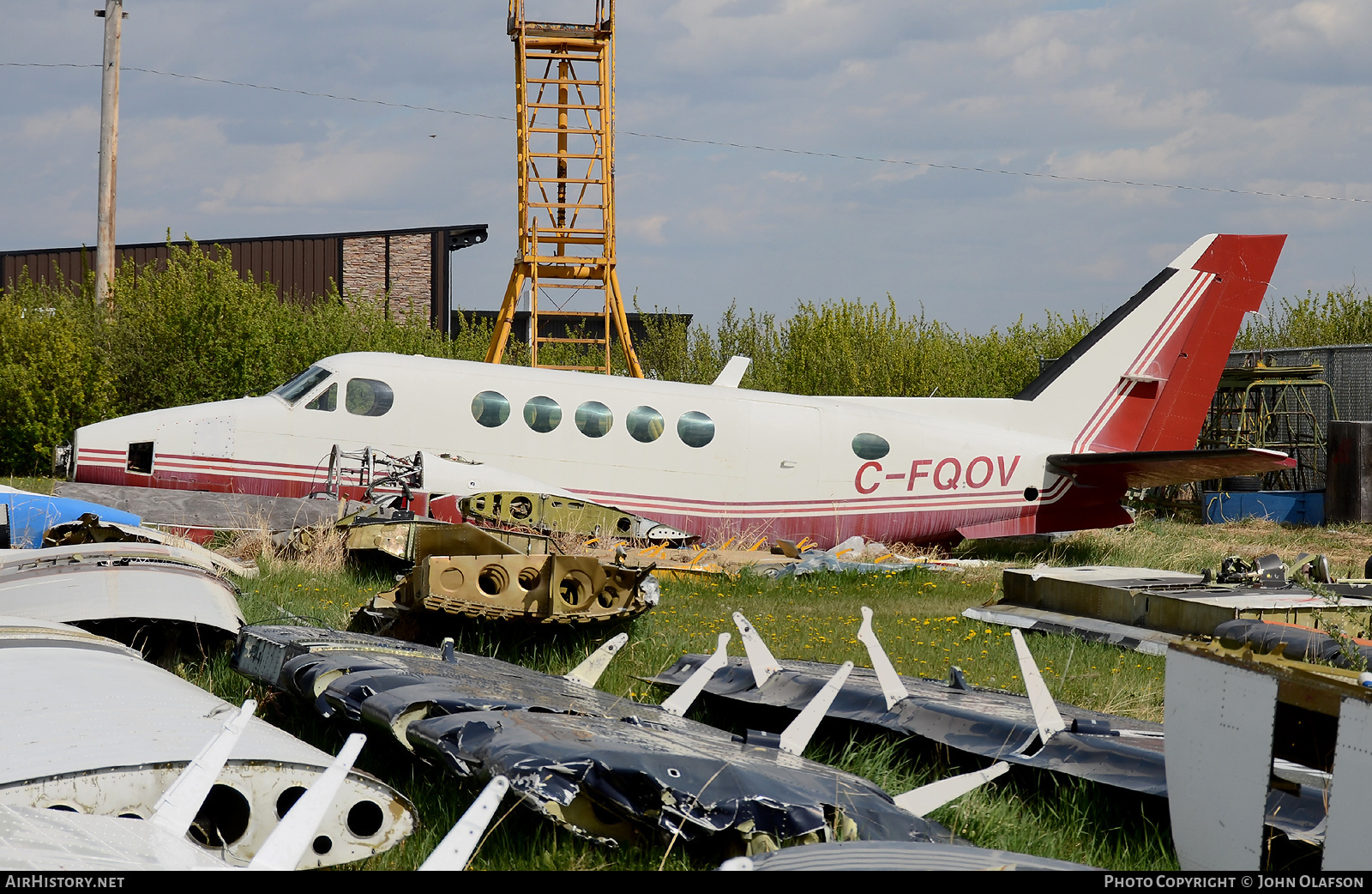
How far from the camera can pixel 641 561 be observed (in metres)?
11.4

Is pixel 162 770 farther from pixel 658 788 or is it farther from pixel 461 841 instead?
pixel 658 788

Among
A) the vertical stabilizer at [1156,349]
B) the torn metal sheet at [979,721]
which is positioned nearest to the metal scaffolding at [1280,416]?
the vertical stabilizer at [1156,349]

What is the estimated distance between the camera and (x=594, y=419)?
46.8 ft

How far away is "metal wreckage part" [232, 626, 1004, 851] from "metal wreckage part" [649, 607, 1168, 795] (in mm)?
499

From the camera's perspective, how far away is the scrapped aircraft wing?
13.3 m

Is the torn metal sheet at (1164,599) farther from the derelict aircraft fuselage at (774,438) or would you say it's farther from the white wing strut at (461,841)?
the white wing strut at (461,841)

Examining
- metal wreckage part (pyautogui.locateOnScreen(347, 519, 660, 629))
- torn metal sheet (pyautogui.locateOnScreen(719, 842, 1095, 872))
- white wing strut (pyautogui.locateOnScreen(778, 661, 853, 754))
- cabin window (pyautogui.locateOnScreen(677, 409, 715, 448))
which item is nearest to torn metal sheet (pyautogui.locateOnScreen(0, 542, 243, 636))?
metal wreckage part (pyautogui.locateOnScreen(347, 519, 660, 629))

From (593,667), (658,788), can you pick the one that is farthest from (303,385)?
(658,788)

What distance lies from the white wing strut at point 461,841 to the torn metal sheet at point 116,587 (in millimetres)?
4351

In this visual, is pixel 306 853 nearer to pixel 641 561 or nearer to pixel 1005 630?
pixel 1005 630

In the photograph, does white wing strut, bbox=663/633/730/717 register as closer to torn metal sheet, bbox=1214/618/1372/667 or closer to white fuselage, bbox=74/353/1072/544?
torn metal sheet, bbox=1214/618/1372/667

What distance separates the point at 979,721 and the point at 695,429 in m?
9.73

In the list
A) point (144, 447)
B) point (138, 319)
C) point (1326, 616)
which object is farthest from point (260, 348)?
point (1326, 616)

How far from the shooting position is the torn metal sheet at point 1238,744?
8.64 ft
